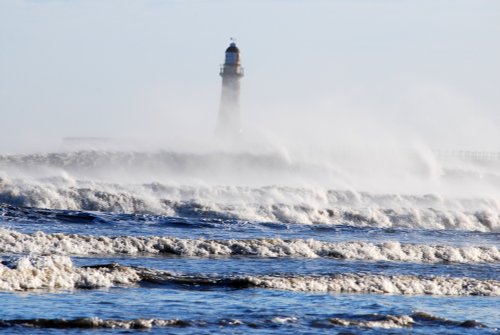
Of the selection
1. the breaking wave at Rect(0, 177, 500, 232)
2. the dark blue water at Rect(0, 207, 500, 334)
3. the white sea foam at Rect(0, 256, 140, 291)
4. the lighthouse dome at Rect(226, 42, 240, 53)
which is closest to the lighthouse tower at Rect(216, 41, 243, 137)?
the lighthouse dome at Rect(226, 42, 240, 53)

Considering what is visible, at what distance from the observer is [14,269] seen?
16.0m

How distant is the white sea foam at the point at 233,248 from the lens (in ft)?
68.9

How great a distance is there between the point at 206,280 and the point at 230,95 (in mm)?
51085

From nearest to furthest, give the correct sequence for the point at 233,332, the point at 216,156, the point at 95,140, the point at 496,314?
the point at 233,332
the point at 496,314
the point at 216,156
the point at 95,140

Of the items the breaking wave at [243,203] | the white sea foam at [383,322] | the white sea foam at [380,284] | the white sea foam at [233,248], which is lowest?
the white sea foam at [383,322]

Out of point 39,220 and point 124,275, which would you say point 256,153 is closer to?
point 39,220

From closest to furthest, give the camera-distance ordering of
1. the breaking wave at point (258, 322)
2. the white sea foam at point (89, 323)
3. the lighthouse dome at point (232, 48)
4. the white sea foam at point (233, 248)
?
the white sea foam at point (89, 323), the breaking wave at point (258, 322), the white sea foam at point (233, 248), the lighthouse dome at point (232, 48)

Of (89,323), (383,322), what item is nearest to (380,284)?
(383,322)

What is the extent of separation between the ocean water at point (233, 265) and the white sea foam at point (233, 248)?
4 centimetres

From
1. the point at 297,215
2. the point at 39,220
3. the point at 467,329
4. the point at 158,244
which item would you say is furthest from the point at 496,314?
the point at 297,215

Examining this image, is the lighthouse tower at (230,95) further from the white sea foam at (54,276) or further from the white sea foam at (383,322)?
the white sea foam at (383,322)

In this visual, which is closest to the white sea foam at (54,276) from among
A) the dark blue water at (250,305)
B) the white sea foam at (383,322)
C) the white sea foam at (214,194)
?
the dark blue water at (250,305)

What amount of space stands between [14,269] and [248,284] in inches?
138

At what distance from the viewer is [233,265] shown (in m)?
20.0
